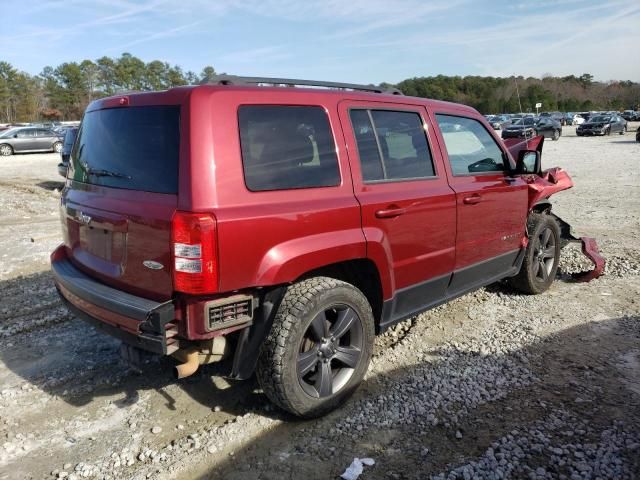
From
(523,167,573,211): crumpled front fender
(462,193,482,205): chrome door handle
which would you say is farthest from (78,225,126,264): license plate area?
(523,167,573,211): crumpled front fender

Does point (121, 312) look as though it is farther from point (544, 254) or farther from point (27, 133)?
point (27, 133)

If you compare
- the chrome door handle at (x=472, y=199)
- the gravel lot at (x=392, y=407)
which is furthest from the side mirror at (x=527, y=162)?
the gravel lot at (x=392, y=407)

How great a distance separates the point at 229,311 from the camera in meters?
2.71

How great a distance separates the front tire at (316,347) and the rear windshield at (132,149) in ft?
3.17

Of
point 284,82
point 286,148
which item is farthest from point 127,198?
point 284,82

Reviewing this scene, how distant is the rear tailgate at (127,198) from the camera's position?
106 inches

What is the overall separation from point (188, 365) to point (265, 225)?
0.89 m

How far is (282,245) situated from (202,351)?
29.8 inches

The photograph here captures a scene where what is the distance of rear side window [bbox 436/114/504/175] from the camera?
4.04 metres

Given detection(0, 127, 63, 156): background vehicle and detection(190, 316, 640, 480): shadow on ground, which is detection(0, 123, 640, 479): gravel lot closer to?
detection(190, 316, 640, 480): shadow on ground

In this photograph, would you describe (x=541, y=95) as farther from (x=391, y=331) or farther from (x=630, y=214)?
(x=391, y=331)

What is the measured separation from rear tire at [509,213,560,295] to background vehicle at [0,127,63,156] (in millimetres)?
27860

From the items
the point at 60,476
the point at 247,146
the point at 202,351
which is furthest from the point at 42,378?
the point at 247,146

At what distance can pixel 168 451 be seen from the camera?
2898 mm
